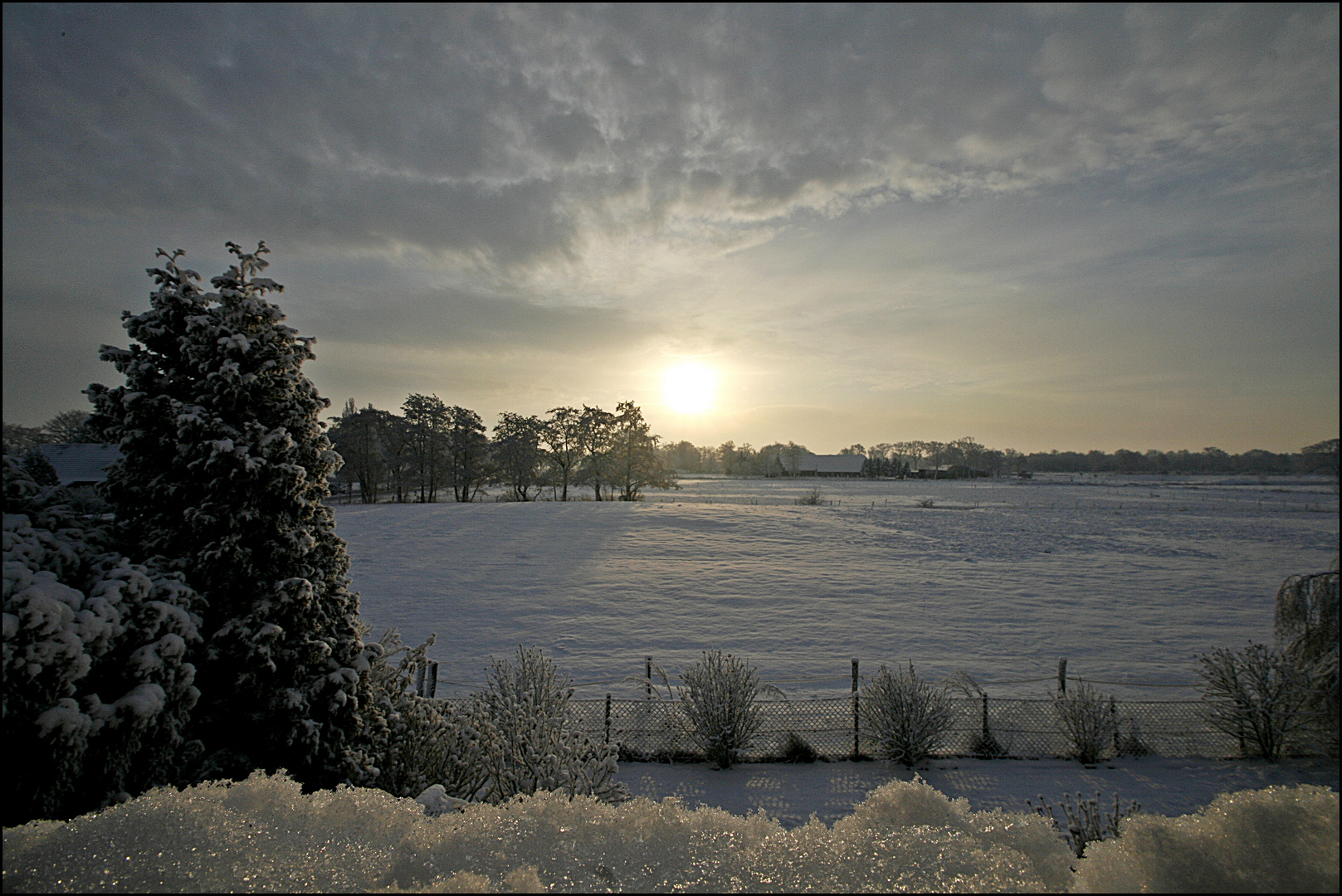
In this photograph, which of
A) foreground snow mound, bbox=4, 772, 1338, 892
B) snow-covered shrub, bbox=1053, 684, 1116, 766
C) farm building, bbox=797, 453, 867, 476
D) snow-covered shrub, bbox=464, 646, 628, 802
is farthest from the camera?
farm building, bbox=797, 453, 867, 476

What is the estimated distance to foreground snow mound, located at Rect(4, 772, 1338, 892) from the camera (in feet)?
4.00

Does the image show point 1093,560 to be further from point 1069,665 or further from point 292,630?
point 292,630

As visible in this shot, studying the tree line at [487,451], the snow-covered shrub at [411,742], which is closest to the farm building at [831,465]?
the tree line at [487,451]

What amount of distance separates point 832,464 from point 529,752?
12732 centimetres

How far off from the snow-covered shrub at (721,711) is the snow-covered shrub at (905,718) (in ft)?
5.65

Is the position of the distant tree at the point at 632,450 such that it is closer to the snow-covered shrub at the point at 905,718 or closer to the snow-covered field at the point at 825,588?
the snow-covered field at the point at 825,588

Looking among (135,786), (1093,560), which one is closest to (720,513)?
(1093,560)

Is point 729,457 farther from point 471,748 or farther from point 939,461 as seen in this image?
point 471,748

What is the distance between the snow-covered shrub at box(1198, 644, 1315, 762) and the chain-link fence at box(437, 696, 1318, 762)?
0.21 m

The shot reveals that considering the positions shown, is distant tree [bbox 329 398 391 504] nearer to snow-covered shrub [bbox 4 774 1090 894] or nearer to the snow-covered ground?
the snow-covered ground

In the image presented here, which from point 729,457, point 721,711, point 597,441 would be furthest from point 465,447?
point 729,457

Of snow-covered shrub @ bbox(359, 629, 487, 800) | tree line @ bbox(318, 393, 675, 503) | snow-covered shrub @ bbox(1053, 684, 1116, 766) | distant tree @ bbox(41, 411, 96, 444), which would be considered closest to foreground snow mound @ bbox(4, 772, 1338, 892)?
snow-covered shrub @ bbox(359, 629, 487, 800)

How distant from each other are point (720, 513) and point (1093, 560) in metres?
19.9

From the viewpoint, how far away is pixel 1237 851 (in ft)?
3.86
